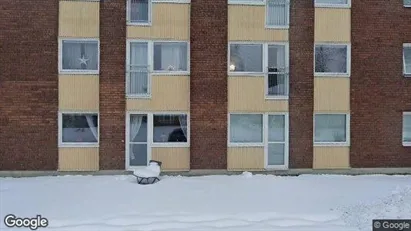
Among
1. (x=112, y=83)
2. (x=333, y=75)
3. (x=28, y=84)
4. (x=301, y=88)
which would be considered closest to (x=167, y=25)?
(x=112, y=83)

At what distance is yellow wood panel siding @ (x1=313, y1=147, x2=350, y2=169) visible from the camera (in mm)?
13539

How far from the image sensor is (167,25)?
13.1 meters

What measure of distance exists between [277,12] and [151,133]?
18.4 feet

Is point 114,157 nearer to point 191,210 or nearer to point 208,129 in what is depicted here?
point 208,129

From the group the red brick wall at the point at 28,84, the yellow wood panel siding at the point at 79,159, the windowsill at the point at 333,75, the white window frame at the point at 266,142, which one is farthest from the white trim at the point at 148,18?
the windowsill at the point at 333,75

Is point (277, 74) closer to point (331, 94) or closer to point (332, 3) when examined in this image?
point (331, 94)

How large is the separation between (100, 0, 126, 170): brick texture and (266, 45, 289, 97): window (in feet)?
15.2

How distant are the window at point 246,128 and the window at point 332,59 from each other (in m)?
2.59

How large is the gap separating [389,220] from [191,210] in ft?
12.3

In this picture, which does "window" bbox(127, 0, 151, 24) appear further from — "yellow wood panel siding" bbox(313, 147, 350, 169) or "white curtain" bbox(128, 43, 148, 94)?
"yellow wood panel siding" bbox(313, 147, 350, 169)

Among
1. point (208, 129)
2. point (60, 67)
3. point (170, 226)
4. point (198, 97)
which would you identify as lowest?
point (170, 226)

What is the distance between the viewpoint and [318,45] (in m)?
13.6

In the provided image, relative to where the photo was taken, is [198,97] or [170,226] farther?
[198,97]

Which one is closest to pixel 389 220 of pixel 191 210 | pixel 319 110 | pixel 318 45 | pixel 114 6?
pixel 191 210
